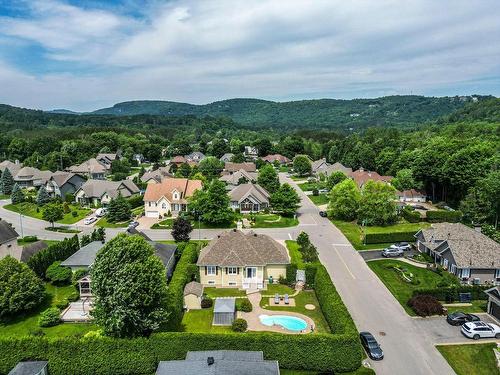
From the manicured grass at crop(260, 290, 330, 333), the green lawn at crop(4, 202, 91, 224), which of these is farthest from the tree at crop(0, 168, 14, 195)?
the manicured grass at crop(260, 290, 330, 333)

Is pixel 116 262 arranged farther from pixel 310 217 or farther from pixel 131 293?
pixel 310 217

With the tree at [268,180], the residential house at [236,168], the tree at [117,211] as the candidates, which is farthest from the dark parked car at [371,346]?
the residential house at [236,168]

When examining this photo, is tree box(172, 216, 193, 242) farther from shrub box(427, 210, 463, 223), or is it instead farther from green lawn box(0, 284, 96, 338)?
shrub box(427, 210, 463, 223)

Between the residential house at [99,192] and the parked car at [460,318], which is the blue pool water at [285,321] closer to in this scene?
the parked car at [460,318]

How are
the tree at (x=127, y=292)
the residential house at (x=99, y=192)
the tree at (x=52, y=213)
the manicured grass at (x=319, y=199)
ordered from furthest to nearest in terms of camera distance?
the manicured grass at (x=319, y=199), the residential house at (x=99, y=192), the tree at (x=52, y=213), the tree at (x=127, y=292)

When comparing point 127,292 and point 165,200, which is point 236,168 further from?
point 127,292
